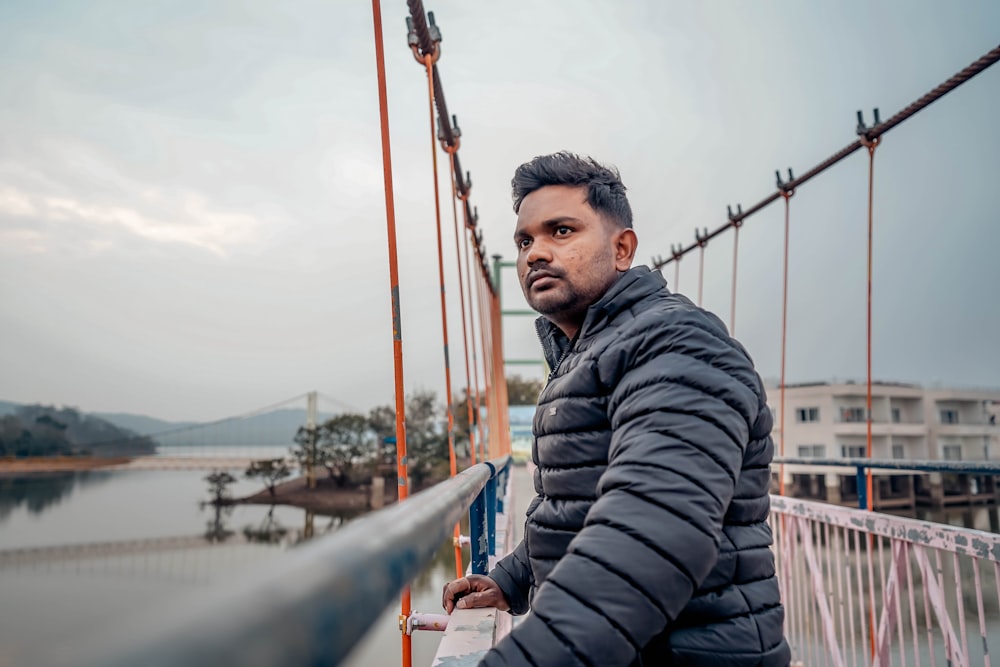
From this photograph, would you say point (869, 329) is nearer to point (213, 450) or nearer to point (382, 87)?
point (382, 87)

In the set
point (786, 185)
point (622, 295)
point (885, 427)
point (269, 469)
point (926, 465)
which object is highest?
point (786, 185)

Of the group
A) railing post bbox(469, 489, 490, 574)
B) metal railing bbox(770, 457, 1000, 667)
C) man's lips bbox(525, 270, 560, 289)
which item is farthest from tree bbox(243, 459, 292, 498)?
man's lips bbox(525, 270, 560, 289)

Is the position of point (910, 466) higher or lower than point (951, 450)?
higher

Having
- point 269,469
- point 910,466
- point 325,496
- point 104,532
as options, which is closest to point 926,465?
point 910,466

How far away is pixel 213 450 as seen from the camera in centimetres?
4953

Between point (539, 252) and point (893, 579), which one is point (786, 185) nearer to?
point (893, 579)

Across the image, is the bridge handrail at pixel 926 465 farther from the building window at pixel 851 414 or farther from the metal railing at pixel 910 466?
the building window at pixel 851 414

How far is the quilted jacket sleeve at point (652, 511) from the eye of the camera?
1.72 feet

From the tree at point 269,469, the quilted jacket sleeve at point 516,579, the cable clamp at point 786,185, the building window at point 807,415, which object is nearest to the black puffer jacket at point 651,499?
the quilted jacket sleeve at point 516,579

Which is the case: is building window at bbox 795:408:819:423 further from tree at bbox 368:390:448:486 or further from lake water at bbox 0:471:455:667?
lake water at bbox 0:471:455:667

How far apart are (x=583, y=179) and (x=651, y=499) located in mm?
549

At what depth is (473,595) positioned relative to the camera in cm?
99

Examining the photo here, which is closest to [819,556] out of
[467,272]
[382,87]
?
[382,87]

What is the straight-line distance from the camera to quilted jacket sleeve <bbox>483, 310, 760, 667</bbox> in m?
0.53
